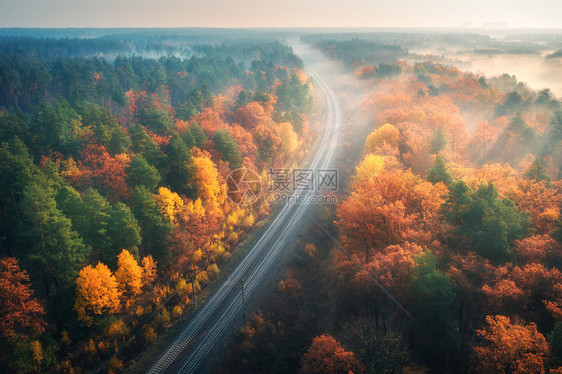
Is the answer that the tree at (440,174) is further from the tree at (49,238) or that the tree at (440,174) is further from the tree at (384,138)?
the tree at (49,238)

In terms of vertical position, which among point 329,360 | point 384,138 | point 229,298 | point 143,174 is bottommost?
point 229,298

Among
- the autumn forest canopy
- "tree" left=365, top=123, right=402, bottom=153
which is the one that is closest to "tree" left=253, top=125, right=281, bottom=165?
the autumn forest canopy

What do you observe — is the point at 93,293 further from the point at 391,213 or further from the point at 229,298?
the point at 391,213

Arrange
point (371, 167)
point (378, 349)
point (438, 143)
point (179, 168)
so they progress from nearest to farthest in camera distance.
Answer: point (378, 349) → point (179, 168) → point (371, 167) → point (438, 143)

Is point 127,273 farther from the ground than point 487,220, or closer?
closer

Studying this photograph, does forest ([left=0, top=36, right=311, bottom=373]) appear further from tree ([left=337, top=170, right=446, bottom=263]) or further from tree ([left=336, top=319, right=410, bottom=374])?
tree ([left=337, top=170, right=446, bottom=263])

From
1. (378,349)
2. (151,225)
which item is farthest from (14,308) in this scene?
(378,349)

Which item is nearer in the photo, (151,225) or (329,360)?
(329,360)
